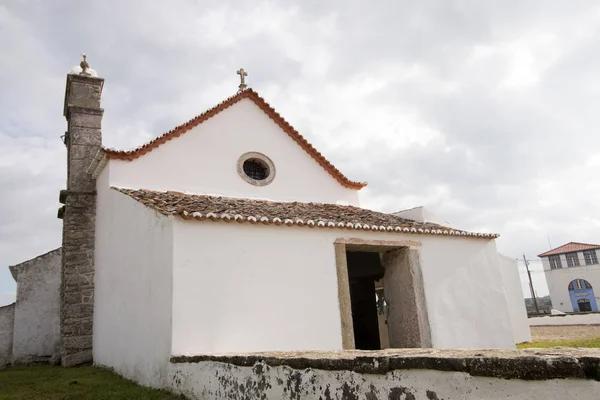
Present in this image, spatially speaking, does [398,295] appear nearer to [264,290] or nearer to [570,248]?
[264,290]

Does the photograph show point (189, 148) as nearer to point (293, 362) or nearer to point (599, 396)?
point (293, 362)

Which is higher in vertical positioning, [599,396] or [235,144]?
[235,144]

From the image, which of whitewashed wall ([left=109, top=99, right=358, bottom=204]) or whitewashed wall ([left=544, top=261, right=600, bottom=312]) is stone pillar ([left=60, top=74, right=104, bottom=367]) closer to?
whitewashed wall ([left=109, top=99, right=358, bottom=204])

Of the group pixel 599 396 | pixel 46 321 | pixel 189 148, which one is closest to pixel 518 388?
pixel 599 396

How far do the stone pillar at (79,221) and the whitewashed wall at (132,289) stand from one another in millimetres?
364

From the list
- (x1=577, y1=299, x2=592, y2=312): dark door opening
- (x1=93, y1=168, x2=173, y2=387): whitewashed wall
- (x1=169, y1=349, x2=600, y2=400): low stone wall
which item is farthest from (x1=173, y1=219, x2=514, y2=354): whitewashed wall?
(x1=577, y1=299, x2=592, y2=312): dark door opening

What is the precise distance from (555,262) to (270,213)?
37595mm

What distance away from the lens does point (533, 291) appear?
3334cm

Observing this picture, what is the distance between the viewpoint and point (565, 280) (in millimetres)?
37562

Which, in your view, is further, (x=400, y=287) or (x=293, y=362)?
(x=400, y=287)

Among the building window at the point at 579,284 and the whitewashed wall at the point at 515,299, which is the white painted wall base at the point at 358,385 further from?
the building window at the point at 579,284

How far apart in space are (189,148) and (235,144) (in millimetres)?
1147

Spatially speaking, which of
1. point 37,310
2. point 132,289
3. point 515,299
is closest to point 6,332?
point 37,310

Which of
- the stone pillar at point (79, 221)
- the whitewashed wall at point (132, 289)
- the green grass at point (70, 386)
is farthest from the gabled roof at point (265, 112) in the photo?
the green grass at point (70, 386)
